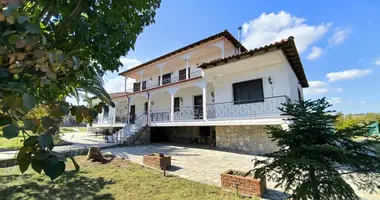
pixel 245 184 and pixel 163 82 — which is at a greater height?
pixel 163 82

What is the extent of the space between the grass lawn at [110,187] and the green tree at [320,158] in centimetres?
213

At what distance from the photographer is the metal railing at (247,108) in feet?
33.7

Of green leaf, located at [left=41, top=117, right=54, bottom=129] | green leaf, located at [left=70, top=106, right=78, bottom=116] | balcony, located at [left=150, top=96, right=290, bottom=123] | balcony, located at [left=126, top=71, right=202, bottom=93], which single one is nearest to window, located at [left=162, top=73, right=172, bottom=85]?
balcony, located at [left=126, top=71, right=202, bottom=93]

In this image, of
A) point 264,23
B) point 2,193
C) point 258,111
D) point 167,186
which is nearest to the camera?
point 2,193

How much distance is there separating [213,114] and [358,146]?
9568 millimetres

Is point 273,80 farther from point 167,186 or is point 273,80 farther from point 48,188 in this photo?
point 48,188

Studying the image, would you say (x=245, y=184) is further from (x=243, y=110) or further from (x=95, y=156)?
(x=95, y=156)

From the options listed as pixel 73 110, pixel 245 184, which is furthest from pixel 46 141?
pixel 245 184

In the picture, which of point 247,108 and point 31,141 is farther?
point 247,108

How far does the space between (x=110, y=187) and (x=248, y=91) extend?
8.81 meters

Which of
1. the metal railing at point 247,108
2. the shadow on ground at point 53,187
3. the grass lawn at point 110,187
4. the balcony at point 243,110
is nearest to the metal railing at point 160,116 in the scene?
the balcony at point 243,110

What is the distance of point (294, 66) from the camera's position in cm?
1198

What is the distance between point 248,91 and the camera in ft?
38.4

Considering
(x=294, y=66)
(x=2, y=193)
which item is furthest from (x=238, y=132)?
(x=2, y=193)
